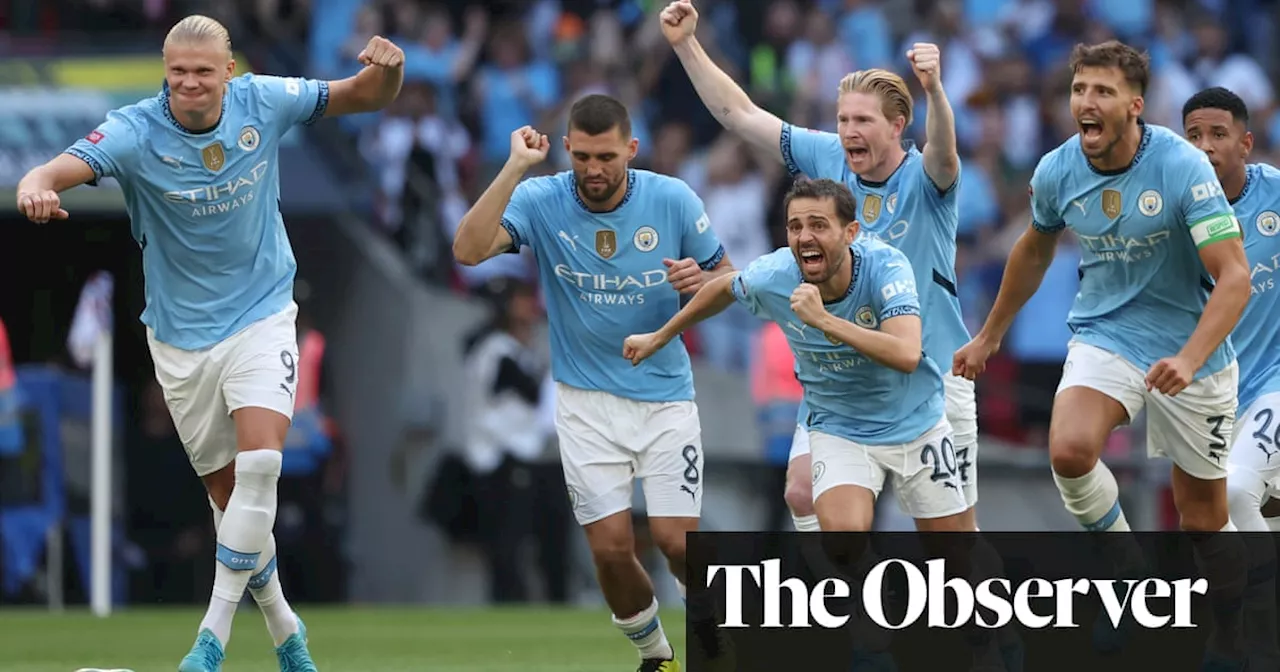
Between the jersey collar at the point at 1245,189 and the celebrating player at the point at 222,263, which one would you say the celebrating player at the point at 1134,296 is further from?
the celebrating player at the point at 222,263

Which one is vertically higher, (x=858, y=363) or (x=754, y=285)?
(x=754, y=285)

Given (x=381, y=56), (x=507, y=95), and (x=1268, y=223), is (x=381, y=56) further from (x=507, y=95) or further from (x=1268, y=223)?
(x=507, y=95)

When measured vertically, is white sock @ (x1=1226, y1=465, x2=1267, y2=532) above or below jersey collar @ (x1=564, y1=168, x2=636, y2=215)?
below

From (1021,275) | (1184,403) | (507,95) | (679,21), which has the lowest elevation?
(1184,403)

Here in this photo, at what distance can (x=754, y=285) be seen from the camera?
10062 mm

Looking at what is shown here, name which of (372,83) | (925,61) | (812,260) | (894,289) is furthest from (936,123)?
(372,83)

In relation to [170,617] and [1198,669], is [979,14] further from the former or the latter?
[1198,669]

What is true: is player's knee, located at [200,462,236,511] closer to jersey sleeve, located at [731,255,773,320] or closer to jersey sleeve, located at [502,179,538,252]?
jersey sleeve, located at [502,179,538,252]

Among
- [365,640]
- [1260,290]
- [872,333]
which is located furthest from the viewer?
[365,640]

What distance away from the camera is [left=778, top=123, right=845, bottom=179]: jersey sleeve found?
36.5 ft

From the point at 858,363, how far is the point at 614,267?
1488mm

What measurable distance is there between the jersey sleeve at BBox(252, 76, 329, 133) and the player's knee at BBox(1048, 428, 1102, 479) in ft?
12.4

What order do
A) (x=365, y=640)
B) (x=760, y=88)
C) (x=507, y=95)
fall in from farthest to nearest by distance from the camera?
1. (x=760, y=88)
2. (x=507, y=95)
3. (x=365, y=640)

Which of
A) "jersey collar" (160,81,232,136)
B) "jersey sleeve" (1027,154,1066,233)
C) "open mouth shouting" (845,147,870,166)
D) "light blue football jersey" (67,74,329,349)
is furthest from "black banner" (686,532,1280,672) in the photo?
"jersey collar" (160,81,232,136)
